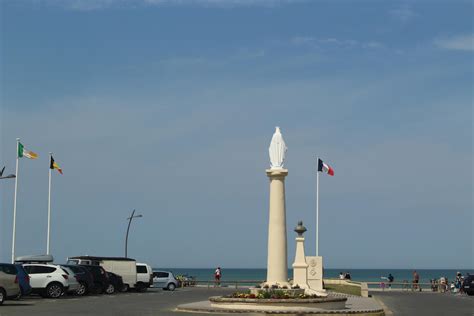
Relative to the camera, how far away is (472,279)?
160 feet

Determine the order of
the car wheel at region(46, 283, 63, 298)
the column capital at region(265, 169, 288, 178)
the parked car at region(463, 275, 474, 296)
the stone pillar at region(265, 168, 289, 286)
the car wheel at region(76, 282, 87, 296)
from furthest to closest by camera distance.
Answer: the parked car at region(463, 275, 474, 296)
the car wheel at region(76, 282, 87, 296)
the car wheel at region(46, 283, 63, 298)
the column capital at region(265, 169, 288, 178)
the stone pillar at region(265, 168, 289, 286)

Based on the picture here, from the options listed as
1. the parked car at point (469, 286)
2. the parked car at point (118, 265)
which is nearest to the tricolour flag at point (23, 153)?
the parked car at point (118, 265)

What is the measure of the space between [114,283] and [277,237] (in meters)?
16.2

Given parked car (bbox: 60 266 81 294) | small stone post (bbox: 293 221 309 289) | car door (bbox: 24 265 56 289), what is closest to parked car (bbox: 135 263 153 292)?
parked car (bbox: 60 266 81 294)

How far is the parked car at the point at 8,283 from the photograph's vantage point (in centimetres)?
2932

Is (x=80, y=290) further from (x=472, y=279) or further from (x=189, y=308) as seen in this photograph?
(x=472, y=279)

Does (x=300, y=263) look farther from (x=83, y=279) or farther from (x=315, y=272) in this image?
(x=83, y=279)

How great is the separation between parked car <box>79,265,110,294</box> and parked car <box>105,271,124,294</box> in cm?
84

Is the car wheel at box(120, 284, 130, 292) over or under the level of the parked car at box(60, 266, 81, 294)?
under

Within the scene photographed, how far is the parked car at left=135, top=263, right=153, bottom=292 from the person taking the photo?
4788cm

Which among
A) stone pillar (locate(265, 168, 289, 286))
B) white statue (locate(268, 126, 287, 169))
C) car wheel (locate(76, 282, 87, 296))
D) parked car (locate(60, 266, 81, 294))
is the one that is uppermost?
white statue (locate(268, 126, 287, 169))

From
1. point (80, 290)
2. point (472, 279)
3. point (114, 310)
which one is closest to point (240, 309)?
point (114, 310)

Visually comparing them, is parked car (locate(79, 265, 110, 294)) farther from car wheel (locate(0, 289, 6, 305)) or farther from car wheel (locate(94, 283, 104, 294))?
car wheel (locate(0, 289, 6, 305))

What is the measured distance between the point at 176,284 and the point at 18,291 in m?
27.1
